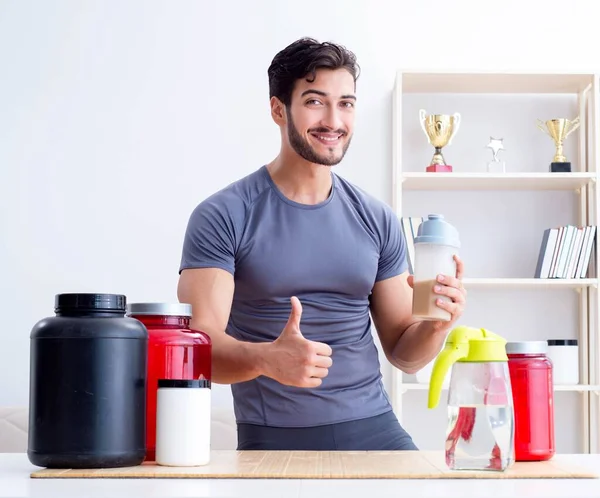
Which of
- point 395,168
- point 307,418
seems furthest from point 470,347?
point 395,168

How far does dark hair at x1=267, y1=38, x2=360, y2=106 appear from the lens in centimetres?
214

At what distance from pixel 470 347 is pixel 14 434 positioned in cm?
229

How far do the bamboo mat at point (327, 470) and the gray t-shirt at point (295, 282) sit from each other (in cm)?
67

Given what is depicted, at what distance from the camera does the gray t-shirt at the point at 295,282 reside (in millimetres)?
2025

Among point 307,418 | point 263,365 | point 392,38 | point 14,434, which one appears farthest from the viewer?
point 392,38

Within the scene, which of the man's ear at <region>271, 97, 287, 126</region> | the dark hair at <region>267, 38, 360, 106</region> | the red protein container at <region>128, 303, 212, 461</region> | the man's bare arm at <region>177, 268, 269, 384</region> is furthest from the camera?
the man's ear at <region>271, 97, 287, 126</region>

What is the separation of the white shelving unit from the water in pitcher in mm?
2108

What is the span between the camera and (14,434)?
311 cm

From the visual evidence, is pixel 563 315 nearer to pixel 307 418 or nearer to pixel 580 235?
pixel 580 235

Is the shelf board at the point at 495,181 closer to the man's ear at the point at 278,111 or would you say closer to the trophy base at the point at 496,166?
the trophy base at the point at 496,166

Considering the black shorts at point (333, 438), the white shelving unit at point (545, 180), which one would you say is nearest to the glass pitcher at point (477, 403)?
the black shorts at point (333, 438)

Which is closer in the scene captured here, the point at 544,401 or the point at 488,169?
the point at 544,401

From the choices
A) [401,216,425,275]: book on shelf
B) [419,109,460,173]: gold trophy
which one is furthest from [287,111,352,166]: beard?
[419,109,460,173]: gold trophy

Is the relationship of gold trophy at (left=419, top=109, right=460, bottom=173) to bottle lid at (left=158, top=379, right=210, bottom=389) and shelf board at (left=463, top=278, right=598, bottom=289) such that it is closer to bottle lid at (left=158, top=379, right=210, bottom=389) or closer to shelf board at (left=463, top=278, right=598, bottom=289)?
shelf board at (left=463, top=278, right=598, bottom=289)
